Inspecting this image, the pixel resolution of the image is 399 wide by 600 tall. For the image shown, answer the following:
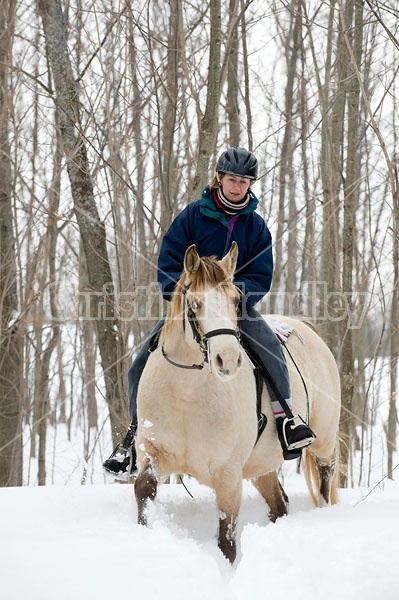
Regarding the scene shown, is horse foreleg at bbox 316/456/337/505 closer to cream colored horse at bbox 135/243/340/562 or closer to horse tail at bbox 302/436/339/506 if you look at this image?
horse tail at bbox 302/436/339/506

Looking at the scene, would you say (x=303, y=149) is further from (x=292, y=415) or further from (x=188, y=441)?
(x=188, y=441)

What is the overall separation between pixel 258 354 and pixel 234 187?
1.27 m

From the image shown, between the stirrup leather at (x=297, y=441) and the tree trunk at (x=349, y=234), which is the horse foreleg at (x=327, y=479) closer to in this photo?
the stirrup leather at (x=297, y=441)

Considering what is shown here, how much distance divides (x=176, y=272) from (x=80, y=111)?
432 centimetres

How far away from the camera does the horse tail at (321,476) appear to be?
5566mm

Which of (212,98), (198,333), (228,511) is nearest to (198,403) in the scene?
(198,333)

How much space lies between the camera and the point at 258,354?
14.7ft

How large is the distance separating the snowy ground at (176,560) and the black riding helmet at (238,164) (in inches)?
95.3

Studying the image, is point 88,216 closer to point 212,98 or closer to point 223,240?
point 212,98

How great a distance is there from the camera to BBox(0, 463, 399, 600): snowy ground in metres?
2.50

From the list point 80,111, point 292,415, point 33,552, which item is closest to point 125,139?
point 80,111

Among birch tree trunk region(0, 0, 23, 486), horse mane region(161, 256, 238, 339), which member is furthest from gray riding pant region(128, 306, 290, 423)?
birch tree trunk region(0, 0, 23, 486)

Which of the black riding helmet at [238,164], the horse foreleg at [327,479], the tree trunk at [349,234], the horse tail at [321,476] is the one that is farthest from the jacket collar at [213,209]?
the tree trunk at [349,234]

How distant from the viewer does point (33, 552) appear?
110 inches
